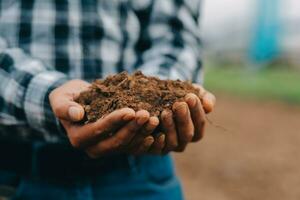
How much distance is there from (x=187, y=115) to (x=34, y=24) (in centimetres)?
52

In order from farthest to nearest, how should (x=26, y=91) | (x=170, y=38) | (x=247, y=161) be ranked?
1. (x=247, y=161)
2. (x=170, y=38)
3. (x=26, y=91)

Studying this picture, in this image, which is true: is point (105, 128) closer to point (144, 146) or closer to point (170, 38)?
point (144, 146)

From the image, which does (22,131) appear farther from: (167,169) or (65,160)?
(167,169)

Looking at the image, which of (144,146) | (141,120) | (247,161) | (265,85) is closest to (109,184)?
(144,146)

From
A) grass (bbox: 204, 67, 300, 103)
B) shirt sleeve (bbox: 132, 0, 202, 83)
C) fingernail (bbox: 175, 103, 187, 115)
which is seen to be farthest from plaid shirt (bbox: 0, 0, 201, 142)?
grass (bbox: 204, 67, 300, 103)

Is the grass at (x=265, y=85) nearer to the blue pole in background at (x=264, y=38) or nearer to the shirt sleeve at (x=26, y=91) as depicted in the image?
the blue pole in background at (x=264, y=38)

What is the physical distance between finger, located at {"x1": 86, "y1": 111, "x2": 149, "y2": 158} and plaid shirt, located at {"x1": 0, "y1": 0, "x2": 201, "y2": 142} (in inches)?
5.8

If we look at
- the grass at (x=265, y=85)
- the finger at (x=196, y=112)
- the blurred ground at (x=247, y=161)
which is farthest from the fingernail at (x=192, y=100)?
the grass at (x=265, y=85)

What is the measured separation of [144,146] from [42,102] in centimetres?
28

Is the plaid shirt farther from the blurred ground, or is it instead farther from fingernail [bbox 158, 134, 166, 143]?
the blurred ground

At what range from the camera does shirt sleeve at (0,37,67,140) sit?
1.51 meters

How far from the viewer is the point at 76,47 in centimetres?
165

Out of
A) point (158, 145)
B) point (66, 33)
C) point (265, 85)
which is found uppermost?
point (66, 33)

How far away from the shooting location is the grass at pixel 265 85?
875 centimetres
